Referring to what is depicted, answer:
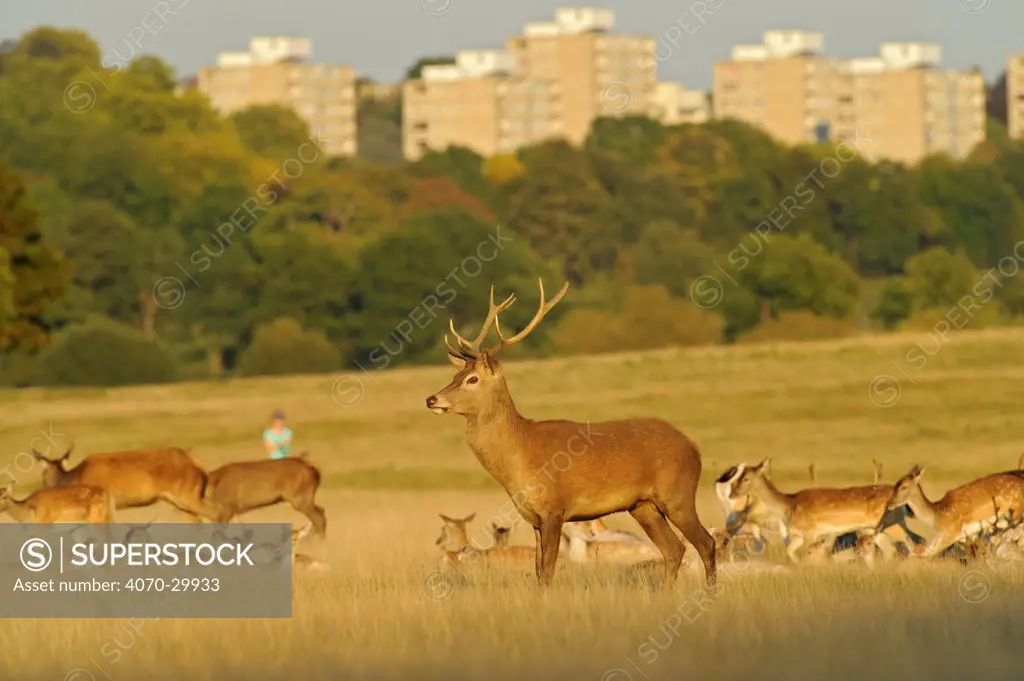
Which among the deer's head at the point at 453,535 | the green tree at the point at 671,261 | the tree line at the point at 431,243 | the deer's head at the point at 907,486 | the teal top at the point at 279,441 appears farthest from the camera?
the green tree at the point at 671,261

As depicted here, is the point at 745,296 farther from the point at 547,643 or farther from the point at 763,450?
the point at 547,643

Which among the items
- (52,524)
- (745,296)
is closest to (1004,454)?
(52,524)

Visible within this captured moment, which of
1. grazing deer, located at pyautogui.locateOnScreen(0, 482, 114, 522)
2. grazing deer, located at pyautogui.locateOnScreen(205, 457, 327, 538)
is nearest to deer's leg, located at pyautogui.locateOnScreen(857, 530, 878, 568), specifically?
grazing deer, located at pyautogui.locateOnScreen(0, 482, 114, 522)

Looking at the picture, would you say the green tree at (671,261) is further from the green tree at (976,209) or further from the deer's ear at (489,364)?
the deer's ear at (489,364)

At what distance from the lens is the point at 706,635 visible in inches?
490

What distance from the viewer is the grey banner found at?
14930 mm

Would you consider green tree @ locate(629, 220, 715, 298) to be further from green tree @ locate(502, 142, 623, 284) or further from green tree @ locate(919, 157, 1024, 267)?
green tree @ locate(919, 157, 1024, 267)

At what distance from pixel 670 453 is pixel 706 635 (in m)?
2.69

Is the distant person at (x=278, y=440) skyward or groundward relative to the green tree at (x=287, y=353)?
groundward

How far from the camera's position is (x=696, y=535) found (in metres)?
15.1

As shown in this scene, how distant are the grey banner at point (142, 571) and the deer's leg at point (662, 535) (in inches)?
99.3

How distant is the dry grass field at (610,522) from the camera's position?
11.9m

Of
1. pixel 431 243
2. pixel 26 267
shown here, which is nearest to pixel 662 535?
pixel 26 267

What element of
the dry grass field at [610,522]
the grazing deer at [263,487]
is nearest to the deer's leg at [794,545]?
the dry grass field at [610,522]
